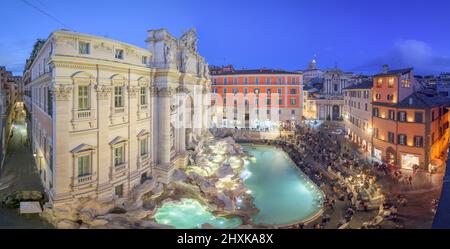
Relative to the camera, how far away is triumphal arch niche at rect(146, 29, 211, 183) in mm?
20422

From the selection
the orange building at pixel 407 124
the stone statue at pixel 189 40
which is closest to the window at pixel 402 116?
the orange building at pixel 407 124

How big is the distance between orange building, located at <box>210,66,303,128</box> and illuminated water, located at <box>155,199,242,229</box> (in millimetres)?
34760

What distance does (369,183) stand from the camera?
19797 millimetres

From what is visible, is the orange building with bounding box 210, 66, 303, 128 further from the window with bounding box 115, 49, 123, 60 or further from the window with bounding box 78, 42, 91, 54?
the window with bounding box 78, 42, 91, 54

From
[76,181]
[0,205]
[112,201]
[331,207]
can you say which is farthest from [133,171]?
[331,207]

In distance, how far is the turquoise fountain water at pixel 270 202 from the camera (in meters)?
16.0

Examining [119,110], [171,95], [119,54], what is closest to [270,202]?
[171,95]

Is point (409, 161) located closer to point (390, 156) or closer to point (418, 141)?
point (390, 156)

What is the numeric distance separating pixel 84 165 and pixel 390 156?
23.2 meters

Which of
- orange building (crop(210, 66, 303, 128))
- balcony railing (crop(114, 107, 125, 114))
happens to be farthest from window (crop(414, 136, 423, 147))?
orange building (crop(210, 66, 303, 128))

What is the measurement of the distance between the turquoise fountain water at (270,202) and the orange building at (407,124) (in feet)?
25.6
